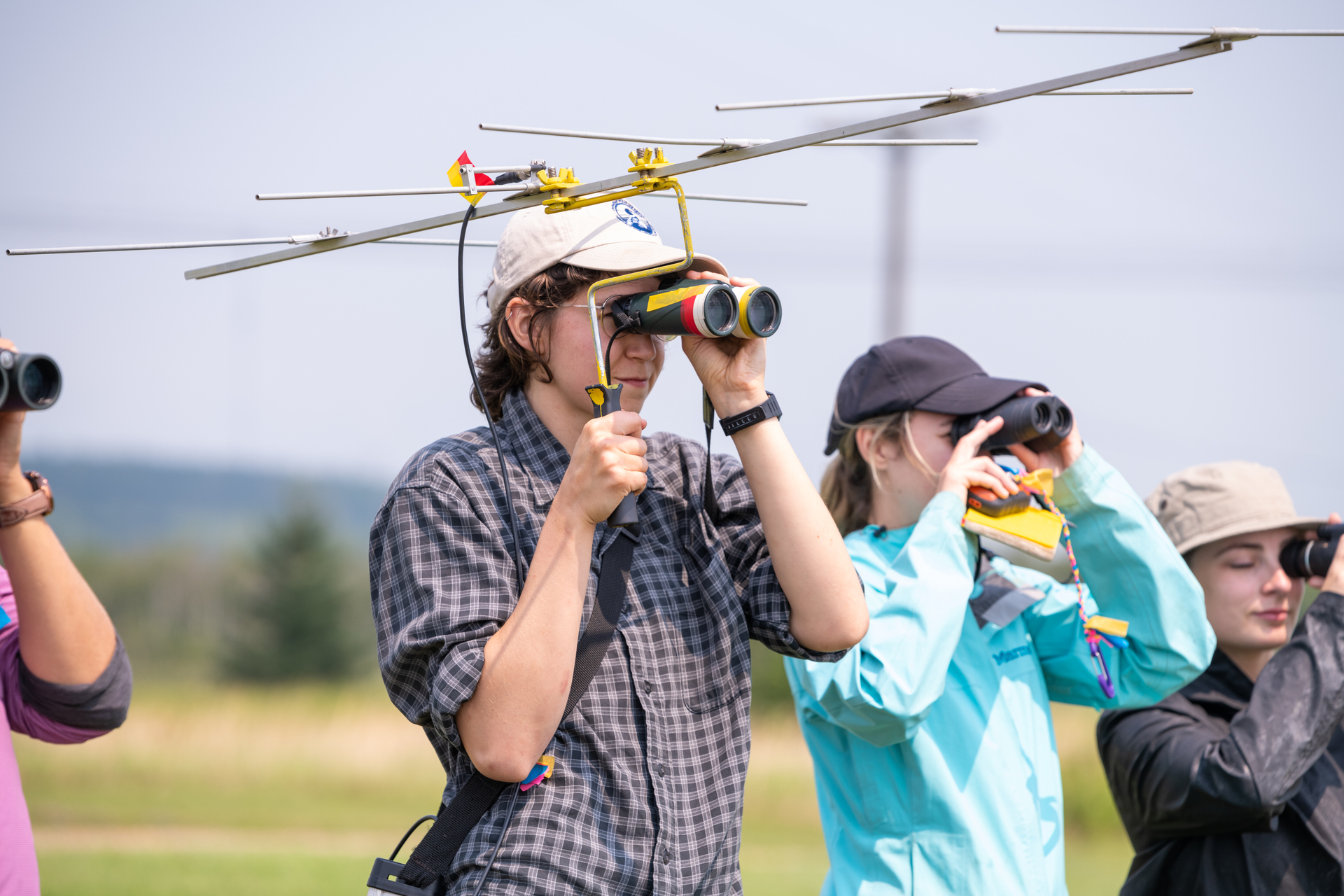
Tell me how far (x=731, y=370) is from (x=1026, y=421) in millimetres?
958

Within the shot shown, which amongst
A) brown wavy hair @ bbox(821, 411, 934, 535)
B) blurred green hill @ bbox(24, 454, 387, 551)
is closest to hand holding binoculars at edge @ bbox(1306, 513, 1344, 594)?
brown wavy hair @ bbox(821, 411, 934, 535)

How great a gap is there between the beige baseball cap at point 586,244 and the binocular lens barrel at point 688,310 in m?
0.09

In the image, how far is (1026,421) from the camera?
270 cm

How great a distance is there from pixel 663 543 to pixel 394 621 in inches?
18.9

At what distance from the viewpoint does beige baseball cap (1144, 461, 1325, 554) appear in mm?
3135

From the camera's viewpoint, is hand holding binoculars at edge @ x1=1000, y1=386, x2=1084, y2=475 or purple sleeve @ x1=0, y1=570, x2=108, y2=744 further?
hand holding binoculars at edge @ x1=1000, y1=386, x2=1084, y2=475

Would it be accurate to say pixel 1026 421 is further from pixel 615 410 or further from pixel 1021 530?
pixel 615 410

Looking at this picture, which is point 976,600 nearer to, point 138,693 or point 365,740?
point 365,740

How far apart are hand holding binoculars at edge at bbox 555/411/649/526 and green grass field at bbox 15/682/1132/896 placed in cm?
778

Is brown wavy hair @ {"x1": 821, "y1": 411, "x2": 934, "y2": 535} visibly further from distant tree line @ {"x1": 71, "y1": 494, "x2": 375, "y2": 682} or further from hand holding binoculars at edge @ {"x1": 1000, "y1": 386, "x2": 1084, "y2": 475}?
distant tree line @ {"x1": 71, "y1": 494, "x2": 375, "y2": 682}

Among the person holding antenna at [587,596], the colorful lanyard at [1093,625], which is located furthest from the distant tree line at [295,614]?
the person holding antenna at [587,596]

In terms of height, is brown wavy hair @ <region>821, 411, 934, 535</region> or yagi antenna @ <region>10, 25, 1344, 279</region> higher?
yagi antenna @ <region>10, 25, 1344, 279</region>

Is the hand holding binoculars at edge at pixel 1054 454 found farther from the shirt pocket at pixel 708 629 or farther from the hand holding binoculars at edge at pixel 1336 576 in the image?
the shirt pocket at pixel 708 629

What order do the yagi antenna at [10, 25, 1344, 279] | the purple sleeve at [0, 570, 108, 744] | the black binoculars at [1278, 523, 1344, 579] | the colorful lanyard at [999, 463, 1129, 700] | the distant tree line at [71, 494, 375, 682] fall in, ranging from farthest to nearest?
the distant tree line at [71, 494, 375, 682] < the black binoculars at [1278, 523, 1344, 579] < the colorful lanyard at [999, 463, 1129, 700] < the purple sleeve at [0, 570, 108, 744] < the yagi antenna at [10, 25, 1344, 279]
